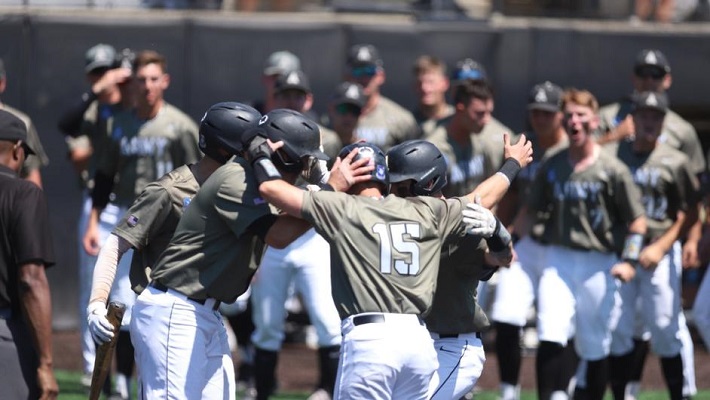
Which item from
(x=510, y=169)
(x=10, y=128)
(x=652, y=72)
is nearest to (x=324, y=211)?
(x=510, y=169)

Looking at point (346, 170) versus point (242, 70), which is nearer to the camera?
point (346, 170)

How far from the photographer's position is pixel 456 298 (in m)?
6.85

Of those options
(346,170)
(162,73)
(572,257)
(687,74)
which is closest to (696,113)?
(687,74)

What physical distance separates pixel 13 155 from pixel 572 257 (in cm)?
393

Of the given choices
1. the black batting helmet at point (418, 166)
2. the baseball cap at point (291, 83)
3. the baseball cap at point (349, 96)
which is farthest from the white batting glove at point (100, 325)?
the baseball cap at point (349, 96)

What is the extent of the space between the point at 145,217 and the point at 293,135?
2.87 ft

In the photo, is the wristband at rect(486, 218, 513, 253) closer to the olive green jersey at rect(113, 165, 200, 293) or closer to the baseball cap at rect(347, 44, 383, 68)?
the olive green jersey at rect(113, 165, 200, 293)

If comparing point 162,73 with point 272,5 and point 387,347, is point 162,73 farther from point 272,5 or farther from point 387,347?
point 387,347

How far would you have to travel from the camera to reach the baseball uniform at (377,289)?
5.89 meters

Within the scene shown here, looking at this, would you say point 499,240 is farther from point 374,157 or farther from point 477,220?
point 374,157

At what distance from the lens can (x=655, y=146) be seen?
31.3 feet

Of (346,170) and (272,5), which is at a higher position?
(346,170)

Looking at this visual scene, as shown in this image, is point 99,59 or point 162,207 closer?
point 162,207

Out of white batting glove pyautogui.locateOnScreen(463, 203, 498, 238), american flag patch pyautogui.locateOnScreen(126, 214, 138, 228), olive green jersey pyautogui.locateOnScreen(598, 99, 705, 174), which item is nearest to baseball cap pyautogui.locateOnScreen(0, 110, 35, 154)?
american flag patch pyautogui.locateOnScreen(126, 214, 138, 228)
